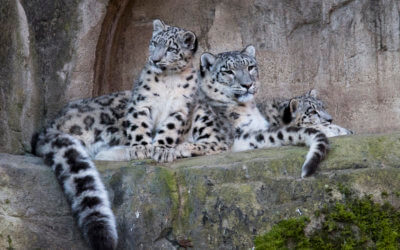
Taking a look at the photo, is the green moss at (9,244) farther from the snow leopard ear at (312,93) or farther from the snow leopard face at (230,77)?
the snow leopard ear at (312,93)

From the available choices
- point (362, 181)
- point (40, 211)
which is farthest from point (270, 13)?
point (40, 211)

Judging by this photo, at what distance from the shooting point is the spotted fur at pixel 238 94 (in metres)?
5.93

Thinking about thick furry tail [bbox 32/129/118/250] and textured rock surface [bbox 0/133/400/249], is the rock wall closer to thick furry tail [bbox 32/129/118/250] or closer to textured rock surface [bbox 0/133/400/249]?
thick furry tail [bbox 32/129/118/250]

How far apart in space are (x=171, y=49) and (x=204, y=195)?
179cm

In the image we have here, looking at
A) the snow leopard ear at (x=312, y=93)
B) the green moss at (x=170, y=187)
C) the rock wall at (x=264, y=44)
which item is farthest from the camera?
the snow leopard ear at (x=312, y=93)

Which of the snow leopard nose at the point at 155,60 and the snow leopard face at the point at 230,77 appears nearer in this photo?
the snow leopard nose at the point at 155,60

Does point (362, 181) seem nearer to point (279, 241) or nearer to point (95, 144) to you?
point (279, 241)

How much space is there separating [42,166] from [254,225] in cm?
169

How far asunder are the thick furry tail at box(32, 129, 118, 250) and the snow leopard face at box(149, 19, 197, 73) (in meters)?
1.14

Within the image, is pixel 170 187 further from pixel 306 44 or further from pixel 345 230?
pixel 306 44

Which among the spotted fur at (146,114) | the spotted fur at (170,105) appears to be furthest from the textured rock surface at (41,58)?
the spotted fur at (170,105)

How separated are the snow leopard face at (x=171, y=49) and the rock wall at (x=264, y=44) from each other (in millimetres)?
852

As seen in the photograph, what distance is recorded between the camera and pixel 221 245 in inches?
184

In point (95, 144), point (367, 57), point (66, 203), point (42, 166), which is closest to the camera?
point (66, 203)
